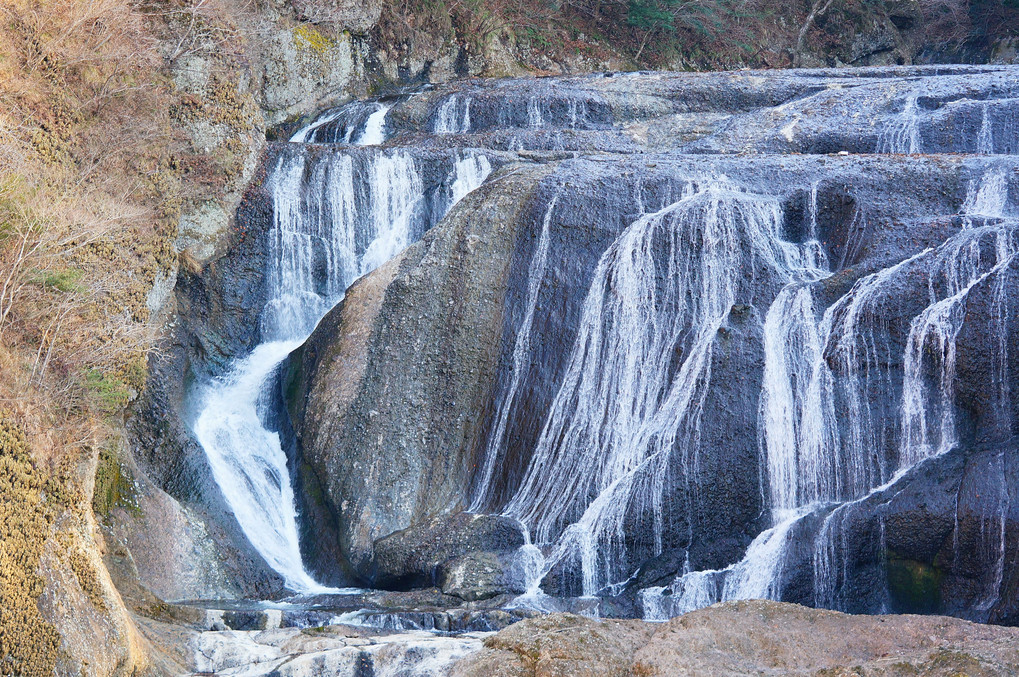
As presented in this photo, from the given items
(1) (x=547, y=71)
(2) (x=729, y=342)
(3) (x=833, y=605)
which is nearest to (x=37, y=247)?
(2) (x=729, y=342)

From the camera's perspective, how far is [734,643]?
6754mm

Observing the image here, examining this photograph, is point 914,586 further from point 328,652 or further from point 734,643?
point 328,652

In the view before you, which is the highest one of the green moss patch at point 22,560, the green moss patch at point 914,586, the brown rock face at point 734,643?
the green moss patch at point 22,560

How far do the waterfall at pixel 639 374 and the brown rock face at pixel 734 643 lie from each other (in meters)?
3.76

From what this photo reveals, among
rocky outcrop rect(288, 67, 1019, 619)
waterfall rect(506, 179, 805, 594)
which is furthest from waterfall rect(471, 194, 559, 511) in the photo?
waterfall rect(506, 179, 805, 594)

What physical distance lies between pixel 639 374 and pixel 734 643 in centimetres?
516

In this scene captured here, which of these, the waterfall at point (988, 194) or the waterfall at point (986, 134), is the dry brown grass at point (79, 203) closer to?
the waterfall at point (988, 194)

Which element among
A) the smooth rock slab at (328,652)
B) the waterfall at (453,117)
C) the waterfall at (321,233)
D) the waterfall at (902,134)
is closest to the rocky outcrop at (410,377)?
the waterfall at (321,233)

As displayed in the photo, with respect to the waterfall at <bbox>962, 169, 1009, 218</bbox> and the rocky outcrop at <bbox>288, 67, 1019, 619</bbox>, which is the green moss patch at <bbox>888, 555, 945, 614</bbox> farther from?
the waterfall at <bbox>962, 169, 1009, 218</bbox>

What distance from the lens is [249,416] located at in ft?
43.2

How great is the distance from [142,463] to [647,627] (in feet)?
23.8

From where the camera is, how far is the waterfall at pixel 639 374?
1105 centimetres

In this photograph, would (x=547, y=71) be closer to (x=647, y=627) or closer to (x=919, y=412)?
(x=919, y=412)

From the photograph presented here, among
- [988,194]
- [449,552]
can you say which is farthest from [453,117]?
[449,552]
